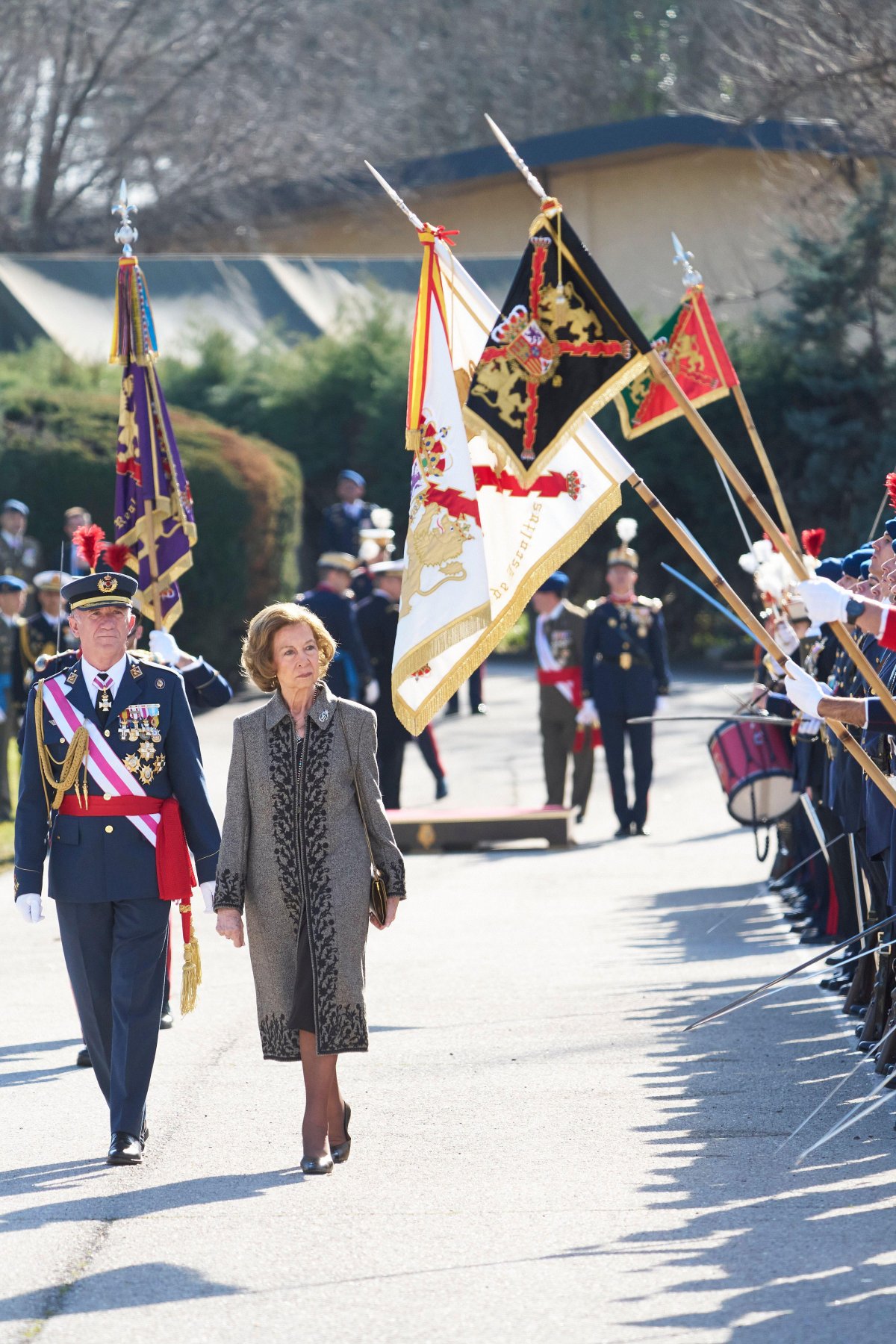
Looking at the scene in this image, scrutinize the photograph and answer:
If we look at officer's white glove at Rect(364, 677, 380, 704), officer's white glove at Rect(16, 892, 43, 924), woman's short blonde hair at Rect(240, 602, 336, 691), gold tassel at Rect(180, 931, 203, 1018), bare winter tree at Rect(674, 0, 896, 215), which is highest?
bare winter tree at Rect(674, 0, 896, 215)

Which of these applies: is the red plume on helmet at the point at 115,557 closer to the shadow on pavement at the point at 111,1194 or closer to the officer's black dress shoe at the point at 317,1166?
the shadow on pavement at the point at 111,1194

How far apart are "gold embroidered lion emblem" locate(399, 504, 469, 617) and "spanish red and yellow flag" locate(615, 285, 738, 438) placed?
168cm

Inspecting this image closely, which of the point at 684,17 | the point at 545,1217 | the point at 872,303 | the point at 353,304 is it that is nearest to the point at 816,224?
the point at 872,303

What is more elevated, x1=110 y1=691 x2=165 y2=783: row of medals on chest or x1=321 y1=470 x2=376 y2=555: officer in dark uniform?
x1=321 y1=470 x2=376 y2=555: officer in dark uniform

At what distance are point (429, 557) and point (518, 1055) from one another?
6.62 feet

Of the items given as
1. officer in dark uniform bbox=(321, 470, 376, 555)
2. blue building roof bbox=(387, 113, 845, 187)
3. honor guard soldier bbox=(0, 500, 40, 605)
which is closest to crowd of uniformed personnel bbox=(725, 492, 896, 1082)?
honor guard soldier bbox=(0, 500, 40, 605)

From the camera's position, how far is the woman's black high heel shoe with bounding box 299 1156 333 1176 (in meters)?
5.87

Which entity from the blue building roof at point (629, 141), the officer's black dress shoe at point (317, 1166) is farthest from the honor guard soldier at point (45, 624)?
the blue building roof at point (629, 141)

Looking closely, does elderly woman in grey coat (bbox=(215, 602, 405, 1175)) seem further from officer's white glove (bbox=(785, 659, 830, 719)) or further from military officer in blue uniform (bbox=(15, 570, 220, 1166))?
officer's white glove (bbox=(785, 659, 830, 719))

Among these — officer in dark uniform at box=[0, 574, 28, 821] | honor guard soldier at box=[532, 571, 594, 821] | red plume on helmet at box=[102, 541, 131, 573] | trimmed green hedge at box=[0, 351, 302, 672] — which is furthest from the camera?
trimmed green hedge at box=[0, 351, 302, 672]

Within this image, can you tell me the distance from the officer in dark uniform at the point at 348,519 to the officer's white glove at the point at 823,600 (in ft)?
47.7

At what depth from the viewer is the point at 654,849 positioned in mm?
13438

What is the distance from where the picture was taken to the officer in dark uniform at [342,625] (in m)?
13.9

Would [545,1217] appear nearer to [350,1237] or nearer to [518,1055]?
[350,1237]
